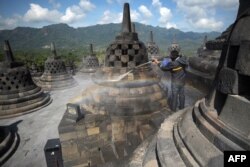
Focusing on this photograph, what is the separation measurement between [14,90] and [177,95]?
44.1 feet

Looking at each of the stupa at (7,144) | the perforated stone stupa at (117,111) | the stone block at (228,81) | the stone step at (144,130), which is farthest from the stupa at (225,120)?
the stupa at (7,144)

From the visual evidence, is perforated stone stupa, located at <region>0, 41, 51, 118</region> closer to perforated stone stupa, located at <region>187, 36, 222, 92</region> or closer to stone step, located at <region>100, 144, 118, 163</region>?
stone step, located at <region>100, 144, 118, 163</region>

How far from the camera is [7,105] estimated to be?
43.5ft

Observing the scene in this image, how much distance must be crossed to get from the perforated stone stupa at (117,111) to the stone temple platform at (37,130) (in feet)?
7.22

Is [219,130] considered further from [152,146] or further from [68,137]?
[68,137]

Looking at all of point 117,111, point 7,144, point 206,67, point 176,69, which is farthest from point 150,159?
point 7,144

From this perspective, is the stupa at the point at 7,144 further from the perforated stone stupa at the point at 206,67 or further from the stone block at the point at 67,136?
the perforated stone stupa at the point at 206,67

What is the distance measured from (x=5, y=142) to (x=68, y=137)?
16.2 feet

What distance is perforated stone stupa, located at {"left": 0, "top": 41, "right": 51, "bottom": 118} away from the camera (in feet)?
43.4

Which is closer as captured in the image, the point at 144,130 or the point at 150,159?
the point at 150,159

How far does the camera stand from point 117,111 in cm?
716

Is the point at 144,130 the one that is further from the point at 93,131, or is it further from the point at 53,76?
the point at 53,76

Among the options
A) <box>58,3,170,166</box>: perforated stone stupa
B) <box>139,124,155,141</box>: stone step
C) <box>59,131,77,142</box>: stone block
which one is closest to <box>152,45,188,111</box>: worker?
<box>58,3,170,166</box>: perforated stone stupa

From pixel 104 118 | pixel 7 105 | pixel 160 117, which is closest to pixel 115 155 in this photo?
pixel 104 118
